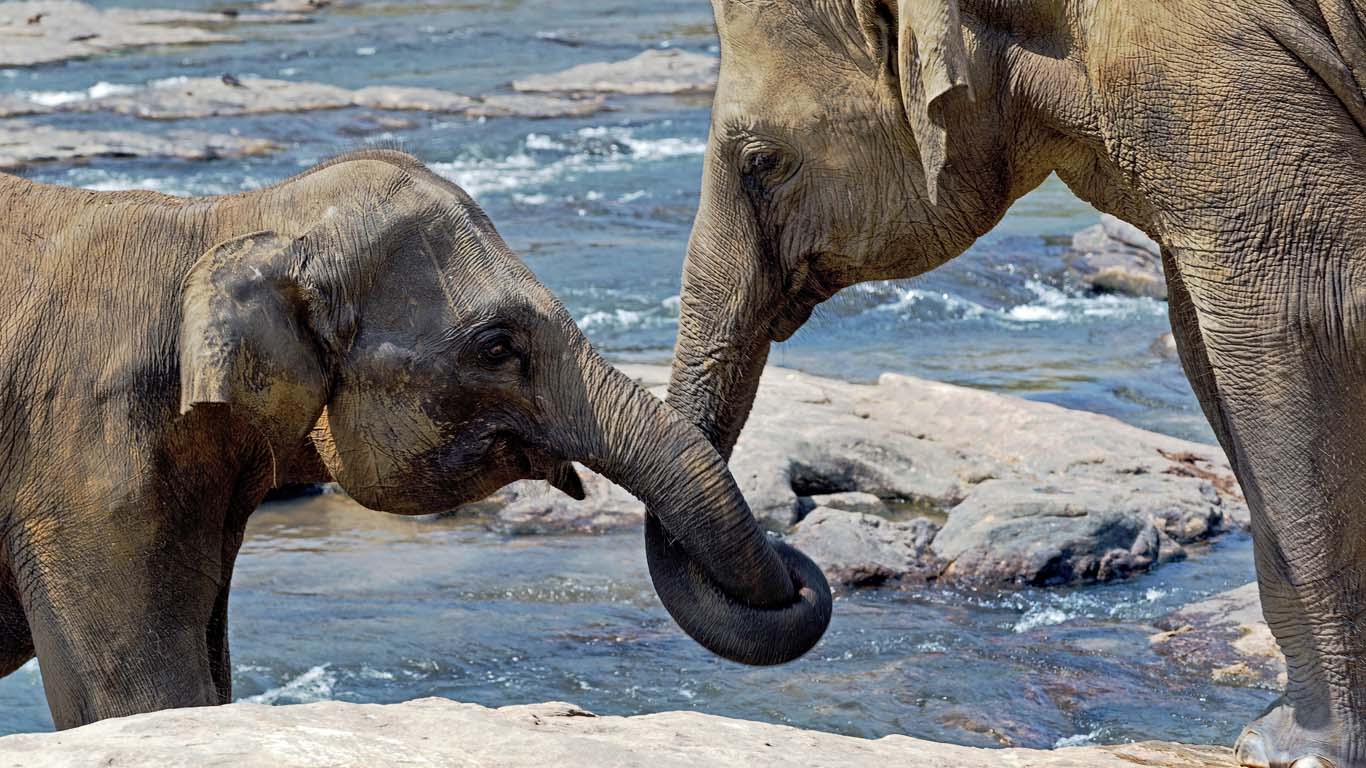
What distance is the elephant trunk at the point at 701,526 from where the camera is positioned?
A: 4289 millimetres

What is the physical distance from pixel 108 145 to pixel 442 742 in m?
16.5

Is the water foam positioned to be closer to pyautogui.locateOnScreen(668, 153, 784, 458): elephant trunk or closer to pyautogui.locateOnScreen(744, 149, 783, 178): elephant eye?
pyautogui.locateOnScreen(668, 153, 784, 458): elephant trunk

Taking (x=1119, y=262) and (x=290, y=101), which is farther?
(x=290, y=101)

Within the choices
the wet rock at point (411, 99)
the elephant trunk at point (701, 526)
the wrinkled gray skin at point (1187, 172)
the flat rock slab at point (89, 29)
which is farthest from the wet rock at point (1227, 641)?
the flat rock slab at point (89, 29)

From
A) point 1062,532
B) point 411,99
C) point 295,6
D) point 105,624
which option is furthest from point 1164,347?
point 295,6

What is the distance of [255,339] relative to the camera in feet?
13.3

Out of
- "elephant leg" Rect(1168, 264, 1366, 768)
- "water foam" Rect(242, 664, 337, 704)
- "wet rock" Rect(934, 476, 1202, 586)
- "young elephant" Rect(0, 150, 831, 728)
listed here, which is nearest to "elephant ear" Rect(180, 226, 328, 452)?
"young elephant" Rect(0, 150, 831, 728)

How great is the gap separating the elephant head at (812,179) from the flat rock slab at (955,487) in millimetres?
2554

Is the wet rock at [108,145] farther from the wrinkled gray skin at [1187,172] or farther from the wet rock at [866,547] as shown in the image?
the wrinkled gray skin at [1187,172]

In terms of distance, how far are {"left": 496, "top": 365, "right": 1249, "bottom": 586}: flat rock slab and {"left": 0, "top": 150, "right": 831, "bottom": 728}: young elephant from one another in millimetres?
3288

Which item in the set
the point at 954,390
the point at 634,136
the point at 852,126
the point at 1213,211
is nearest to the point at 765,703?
the point at 852,126

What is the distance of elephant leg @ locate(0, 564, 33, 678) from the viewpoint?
436cm

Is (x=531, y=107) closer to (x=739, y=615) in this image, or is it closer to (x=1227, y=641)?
(x=1227, y=641)

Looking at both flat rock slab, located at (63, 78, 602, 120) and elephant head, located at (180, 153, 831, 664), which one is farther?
flat rock slab, located at (63, 78, 602, 120)
